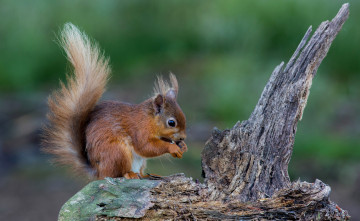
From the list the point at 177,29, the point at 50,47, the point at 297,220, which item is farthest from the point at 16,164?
the point at 297,220

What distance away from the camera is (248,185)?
1.85m

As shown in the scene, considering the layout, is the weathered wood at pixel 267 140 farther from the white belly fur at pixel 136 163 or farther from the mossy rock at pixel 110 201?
the white belly fur at pixel 136 163

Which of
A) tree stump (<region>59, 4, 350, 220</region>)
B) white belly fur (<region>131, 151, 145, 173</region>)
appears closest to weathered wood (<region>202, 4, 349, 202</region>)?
tree stump (<region>59, 4, 350, 220</region>)

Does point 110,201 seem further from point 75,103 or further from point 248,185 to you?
point 75,103

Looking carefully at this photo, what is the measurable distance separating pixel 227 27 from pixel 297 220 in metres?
4.15

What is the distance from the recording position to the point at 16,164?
4.43 metres

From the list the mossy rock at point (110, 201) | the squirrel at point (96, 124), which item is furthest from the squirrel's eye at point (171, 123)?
the mossy rock at point (110, 201)

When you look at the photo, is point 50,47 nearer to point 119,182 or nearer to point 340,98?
point 340,98

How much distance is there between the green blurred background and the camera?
4312 millimetres

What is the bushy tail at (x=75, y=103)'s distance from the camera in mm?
2281

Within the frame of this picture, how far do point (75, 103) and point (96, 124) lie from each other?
144 mm

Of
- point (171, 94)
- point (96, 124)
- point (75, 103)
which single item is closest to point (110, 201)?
point (96, 124)

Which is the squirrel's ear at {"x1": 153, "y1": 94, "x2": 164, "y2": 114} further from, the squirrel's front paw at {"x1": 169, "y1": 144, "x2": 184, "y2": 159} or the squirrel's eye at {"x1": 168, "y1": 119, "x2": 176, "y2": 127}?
the squirrel's front paw at {"x1": 169, "y1": 144, "x2": 184, "y2": 159}

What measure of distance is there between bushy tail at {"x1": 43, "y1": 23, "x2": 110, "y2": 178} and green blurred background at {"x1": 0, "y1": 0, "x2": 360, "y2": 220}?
1665 mm
